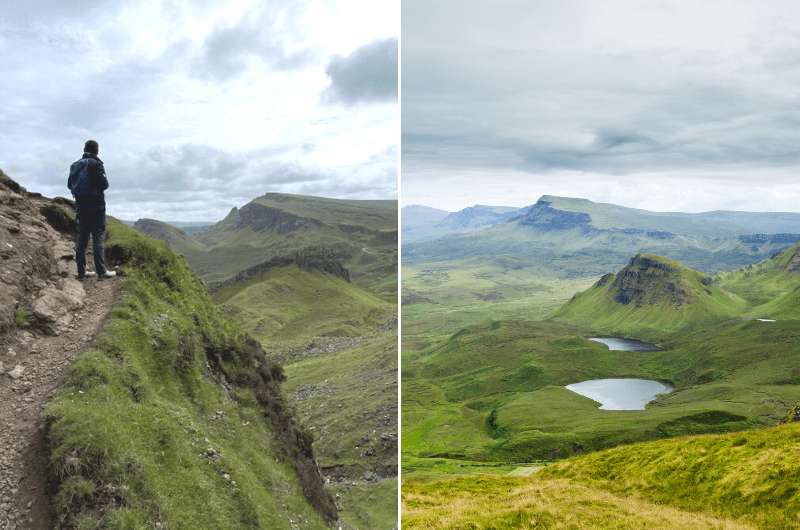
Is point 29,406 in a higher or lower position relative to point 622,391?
higher

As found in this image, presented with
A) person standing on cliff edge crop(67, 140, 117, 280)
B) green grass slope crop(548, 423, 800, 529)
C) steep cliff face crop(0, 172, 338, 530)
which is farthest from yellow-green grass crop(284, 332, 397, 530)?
person standing on cliff edge crop(67, 140, 117, 280)

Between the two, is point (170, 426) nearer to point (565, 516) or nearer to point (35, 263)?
point (35, 263)

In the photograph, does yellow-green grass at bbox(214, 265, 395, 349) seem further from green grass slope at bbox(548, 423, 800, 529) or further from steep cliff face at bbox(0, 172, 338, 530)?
steep cliff face at bbox(0, 172, 338, 530)

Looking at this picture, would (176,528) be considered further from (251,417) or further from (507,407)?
(507,407)

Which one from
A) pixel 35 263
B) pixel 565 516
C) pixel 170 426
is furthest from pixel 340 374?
pixel 170 426

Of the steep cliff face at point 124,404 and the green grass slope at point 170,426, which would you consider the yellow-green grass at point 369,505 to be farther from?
the steep cliff face at point 124,404

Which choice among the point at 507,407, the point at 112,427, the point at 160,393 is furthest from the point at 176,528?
the point at 507,407
